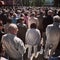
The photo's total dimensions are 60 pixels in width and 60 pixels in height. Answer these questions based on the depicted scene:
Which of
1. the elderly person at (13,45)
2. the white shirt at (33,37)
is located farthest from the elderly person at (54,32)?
the elderly person at (13,45)

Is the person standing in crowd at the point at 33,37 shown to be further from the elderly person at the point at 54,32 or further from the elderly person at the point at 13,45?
the elderly person at the point at 13,45

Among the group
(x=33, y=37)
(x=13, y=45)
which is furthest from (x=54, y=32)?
(x=13, y=45)

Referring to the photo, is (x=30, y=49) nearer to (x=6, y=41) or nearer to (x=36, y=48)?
(x=36, y=48)

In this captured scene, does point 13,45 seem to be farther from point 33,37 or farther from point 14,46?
point 33,37

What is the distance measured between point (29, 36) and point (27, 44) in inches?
14.3

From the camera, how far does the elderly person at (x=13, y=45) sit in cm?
815

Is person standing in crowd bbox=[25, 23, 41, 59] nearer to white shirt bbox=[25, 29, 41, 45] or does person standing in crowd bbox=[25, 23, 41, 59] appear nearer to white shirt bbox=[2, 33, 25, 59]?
white shirt bbox=[25, 29, 41, 45]

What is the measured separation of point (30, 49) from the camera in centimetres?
1181

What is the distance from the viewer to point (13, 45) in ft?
27.0

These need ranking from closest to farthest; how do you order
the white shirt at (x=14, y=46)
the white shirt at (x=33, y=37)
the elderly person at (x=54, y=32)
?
the white shirt at (x=14, y=46) → the elderly person at (x=54, y=32) → the white shirt at (x=33, y=37)

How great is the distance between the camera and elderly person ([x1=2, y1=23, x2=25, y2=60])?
815 centimetres

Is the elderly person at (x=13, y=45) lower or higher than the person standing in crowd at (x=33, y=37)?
higher

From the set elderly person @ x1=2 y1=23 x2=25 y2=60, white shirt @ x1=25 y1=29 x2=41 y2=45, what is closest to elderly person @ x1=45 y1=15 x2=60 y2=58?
white shirt @ x1=25 y1=29 x2=41 y2=45

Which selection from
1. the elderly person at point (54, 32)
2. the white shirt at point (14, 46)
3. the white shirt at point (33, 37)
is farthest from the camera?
the white shirt at point (33, 37)
